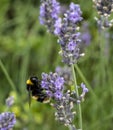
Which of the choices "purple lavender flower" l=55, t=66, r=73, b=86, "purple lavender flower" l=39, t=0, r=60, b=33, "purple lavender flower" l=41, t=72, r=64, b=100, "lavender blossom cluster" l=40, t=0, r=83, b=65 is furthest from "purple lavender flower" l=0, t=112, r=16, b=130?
"purple lavender flower" l=55, t=66, r=73, b=86

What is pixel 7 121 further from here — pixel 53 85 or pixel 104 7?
pixel 104 7

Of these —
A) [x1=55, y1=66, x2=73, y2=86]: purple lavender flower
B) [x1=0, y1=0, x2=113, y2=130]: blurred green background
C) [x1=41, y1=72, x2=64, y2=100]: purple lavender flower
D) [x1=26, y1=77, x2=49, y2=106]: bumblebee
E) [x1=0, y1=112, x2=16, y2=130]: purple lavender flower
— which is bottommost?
[x1=0, y1=112, x2=16, y2=130]: purple lavender flower

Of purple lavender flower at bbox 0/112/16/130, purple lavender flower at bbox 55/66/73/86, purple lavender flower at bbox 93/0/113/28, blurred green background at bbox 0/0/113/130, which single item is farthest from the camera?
blurred green background at bbox 0/0/113/130

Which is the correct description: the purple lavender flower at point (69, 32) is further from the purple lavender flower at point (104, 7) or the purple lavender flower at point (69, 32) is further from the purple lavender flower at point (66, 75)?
the purple lavender flower at point (66, 75)

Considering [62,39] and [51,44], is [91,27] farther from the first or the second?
[62,39]

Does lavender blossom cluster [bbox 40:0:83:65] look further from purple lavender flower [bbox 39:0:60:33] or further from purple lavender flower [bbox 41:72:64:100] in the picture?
purple lavender flower [bbox 39:0:60:33]

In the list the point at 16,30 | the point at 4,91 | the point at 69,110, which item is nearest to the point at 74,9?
the point at 69,110

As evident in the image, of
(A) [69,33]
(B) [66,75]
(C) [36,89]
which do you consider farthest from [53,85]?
(B) [66,75]
